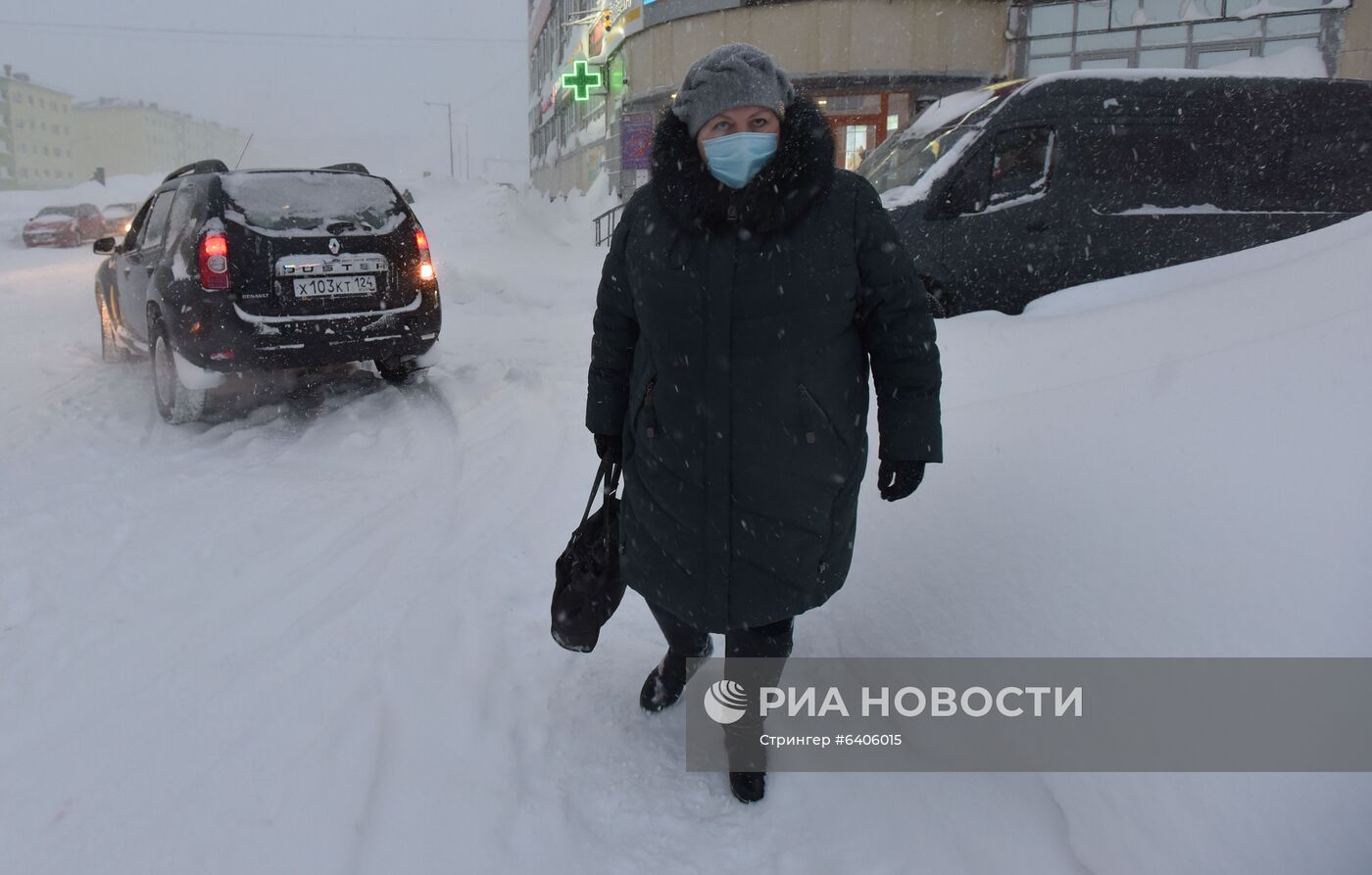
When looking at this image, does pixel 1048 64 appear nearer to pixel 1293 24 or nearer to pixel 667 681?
pixel 1293 24

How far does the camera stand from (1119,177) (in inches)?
238

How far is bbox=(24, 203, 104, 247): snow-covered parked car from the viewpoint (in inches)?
1025

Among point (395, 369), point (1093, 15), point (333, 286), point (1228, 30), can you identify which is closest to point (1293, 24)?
point (1228, 30)

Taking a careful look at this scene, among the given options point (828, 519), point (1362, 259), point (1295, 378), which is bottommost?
point (828, 519)

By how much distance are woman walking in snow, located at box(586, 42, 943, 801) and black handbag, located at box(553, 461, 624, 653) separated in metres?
0.27

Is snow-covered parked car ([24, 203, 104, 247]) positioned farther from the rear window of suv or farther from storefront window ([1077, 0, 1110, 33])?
storefront window ([1077, 0, 1110, 33])

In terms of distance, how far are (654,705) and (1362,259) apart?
2561 millimetres

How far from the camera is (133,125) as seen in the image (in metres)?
103

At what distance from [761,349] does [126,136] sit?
126908 mm

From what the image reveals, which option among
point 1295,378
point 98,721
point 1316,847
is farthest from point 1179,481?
point 98,721

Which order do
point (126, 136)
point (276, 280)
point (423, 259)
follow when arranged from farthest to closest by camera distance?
point (126, 136) → point (423, 259) → point (276, 280)

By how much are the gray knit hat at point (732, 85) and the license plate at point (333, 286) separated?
3953 mm

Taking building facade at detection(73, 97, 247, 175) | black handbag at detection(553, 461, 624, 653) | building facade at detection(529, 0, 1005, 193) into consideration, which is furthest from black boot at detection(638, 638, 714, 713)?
building facade at detection(73, 97, 247, 175)

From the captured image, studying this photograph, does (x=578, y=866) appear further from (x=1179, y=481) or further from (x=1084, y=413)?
(x=1084, y=413)
